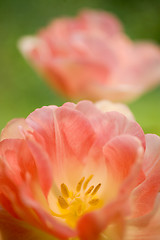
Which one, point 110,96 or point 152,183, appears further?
point 110,96

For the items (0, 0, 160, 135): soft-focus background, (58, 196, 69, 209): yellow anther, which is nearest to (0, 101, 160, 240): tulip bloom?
(58, 196, 69, 209): yellow anther

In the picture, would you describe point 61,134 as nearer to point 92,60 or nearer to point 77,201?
point 77,201

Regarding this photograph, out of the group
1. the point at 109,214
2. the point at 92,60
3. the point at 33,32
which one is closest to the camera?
the point at 109,214

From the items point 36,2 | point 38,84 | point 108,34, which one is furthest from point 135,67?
point 36,2

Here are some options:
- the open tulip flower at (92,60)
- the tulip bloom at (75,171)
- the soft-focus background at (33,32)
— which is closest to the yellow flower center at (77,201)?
the tulip bloom at (75,171)

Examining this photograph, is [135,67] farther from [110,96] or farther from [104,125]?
[104,125]

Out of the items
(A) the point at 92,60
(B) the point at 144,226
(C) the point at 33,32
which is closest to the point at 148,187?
(B) the point at 144,226
